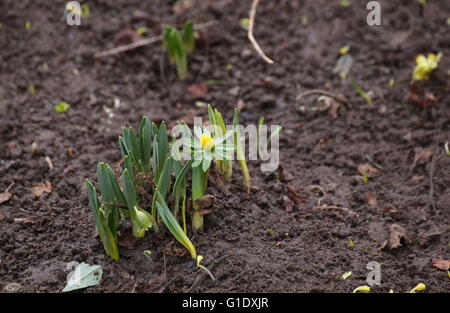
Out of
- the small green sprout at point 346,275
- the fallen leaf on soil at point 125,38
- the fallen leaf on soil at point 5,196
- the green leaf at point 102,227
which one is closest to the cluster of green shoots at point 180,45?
the fallen leaf on soil at point 125,38

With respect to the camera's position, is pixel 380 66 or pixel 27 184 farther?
pixel 380 66

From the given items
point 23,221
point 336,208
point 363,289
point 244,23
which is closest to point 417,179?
point 336,208

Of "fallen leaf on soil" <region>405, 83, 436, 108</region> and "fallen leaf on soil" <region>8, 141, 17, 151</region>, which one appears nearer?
"fallen leaf on soil" <region>8, 141, 17, 151</region>

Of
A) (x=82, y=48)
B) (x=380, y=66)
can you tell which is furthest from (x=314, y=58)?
(x=82, y=48)

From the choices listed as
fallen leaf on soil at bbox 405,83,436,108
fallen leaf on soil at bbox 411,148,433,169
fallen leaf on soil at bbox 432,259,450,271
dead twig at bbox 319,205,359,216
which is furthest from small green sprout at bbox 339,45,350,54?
fallen leaf on soil at bbox 432,259,450,271

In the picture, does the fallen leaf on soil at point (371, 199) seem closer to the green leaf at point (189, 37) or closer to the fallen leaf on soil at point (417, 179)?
the fallen leaf on soil at point (417, 179)

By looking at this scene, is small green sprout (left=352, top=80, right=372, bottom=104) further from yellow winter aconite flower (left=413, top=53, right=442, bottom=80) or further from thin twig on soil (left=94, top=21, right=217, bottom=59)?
thin twig on soil (left=94, top=21, right=217, bottom=59)

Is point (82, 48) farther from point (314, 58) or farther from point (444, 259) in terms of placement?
point (444, 259)

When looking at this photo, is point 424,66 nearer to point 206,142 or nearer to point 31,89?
point 206,142
